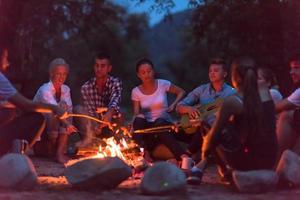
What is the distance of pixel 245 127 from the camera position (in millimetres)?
6156

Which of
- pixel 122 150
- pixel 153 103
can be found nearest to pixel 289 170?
pixel 122 150

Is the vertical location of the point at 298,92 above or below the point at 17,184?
above

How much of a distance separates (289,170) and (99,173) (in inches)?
69.5

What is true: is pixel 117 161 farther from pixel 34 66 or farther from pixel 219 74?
pixel 34 66

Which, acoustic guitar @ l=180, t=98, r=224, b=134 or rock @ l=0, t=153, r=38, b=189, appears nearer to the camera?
rock @ l=0, t=153, r=38, b=189

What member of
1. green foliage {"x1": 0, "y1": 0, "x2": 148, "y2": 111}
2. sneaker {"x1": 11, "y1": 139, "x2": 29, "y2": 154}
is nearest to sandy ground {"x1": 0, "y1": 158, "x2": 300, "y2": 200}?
sneaker {"x1": 11, "y1": 139, "x2": 29, "y2": 154}

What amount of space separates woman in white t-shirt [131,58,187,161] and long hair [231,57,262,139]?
2163 millimetres

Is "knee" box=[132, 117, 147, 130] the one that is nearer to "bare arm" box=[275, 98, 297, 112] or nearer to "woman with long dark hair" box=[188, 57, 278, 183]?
"bare arm" box=[275, 98, 297, 112]

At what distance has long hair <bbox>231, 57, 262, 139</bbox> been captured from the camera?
19.8 ft

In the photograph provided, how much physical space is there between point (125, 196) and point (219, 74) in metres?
2.65

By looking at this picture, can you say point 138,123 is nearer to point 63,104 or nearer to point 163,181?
point 63,104

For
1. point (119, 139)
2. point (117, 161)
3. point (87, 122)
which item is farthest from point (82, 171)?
point (87, 122)

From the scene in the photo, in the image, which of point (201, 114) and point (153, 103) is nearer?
point (201, 114)

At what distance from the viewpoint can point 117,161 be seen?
6.07 m
